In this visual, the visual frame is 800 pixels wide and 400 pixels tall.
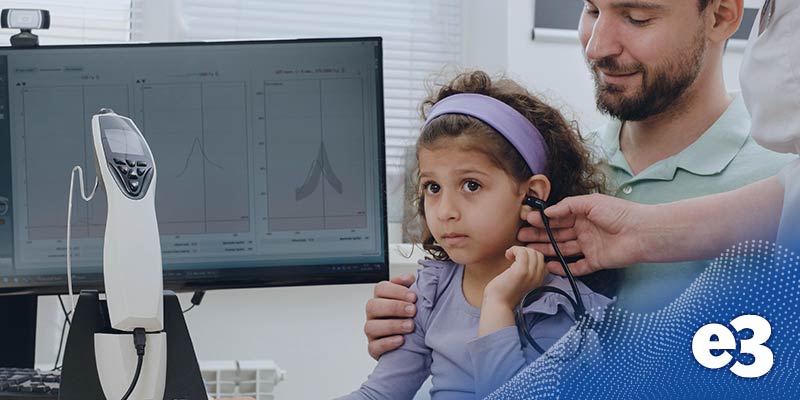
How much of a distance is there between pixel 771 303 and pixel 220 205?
737mm

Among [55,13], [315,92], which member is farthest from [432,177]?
[55,13]

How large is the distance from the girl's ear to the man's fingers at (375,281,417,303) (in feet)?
0.60

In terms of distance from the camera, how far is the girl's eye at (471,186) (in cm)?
102

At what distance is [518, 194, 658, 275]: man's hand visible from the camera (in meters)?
0.97

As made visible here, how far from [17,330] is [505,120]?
81 centimetres

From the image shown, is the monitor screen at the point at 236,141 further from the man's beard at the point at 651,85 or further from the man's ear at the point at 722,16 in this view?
the man's ear at the point at 722,16

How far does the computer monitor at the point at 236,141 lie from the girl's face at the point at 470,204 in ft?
0.85

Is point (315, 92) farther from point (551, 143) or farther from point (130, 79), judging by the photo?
point (551, 143)

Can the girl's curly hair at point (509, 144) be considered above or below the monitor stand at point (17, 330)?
above

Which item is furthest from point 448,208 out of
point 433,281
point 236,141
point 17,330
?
point 17,330

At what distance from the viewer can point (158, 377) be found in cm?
89

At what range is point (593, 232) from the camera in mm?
1005

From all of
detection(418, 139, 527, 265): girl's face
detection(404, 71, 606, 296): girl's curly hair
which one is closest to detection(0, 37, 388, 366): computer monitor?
detection(404, 71, 606, 296): girl's curly hair

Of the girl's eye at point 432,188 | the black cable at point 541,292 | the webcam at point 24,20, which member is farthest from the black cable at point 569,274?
the webcam at point 24,20
